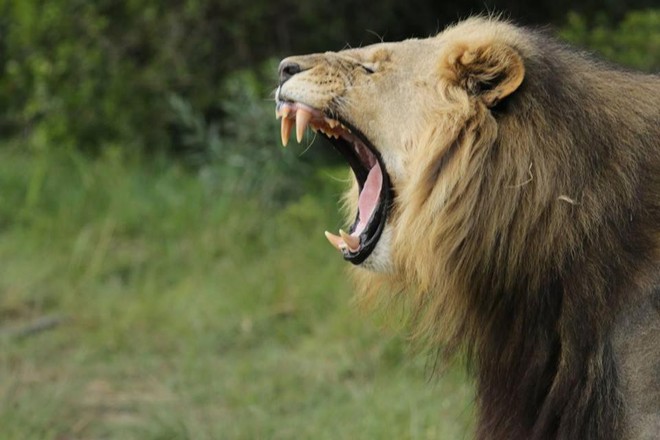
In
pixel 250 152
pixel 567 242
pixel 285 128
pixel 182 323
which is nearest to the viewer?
pixel 567 242

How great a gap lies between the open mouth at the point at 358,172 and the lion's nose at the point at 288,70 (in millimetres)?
62

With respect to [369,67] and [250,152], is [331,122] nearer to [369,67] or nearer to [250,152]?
[369,67]

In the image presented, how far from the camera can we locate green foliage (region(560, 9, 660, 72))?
6523 millimetres

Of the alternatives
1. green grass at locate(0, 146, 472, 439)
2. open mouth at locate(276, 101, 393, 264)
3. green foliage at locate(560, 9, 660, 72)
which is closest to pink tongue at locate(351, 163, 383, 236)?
open mouth at locate(276, 101, 393, 264)

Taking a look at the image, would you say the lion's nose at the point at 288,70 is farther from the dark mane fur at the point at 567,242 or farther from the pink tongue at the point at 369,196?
the dark mane fur at the point at 567,242

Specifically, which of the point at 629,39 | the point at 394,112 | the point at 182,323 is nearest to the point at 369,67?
the point at 394,112

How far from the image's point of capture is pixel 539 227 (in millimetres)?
2777

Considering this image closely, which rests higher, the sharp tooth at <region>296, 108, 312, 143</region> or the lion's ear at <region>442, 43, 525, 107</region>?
the lion's ear at <region>442, 43, 525, 107</region>

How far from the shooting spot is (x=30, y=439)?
14.6 feet

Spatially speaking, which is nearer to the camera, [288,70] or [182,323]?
[288,70]

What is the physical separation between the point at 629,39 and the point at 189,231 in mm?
2552

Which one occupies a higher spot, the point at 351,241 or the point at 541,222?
the point at 541,222

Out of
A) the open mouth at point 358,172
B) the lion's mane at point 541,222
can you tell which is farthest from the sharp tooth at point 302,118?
the lion's mane at point 541,222

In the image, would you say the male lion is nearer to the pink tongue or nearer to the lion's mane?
the lion's mane
